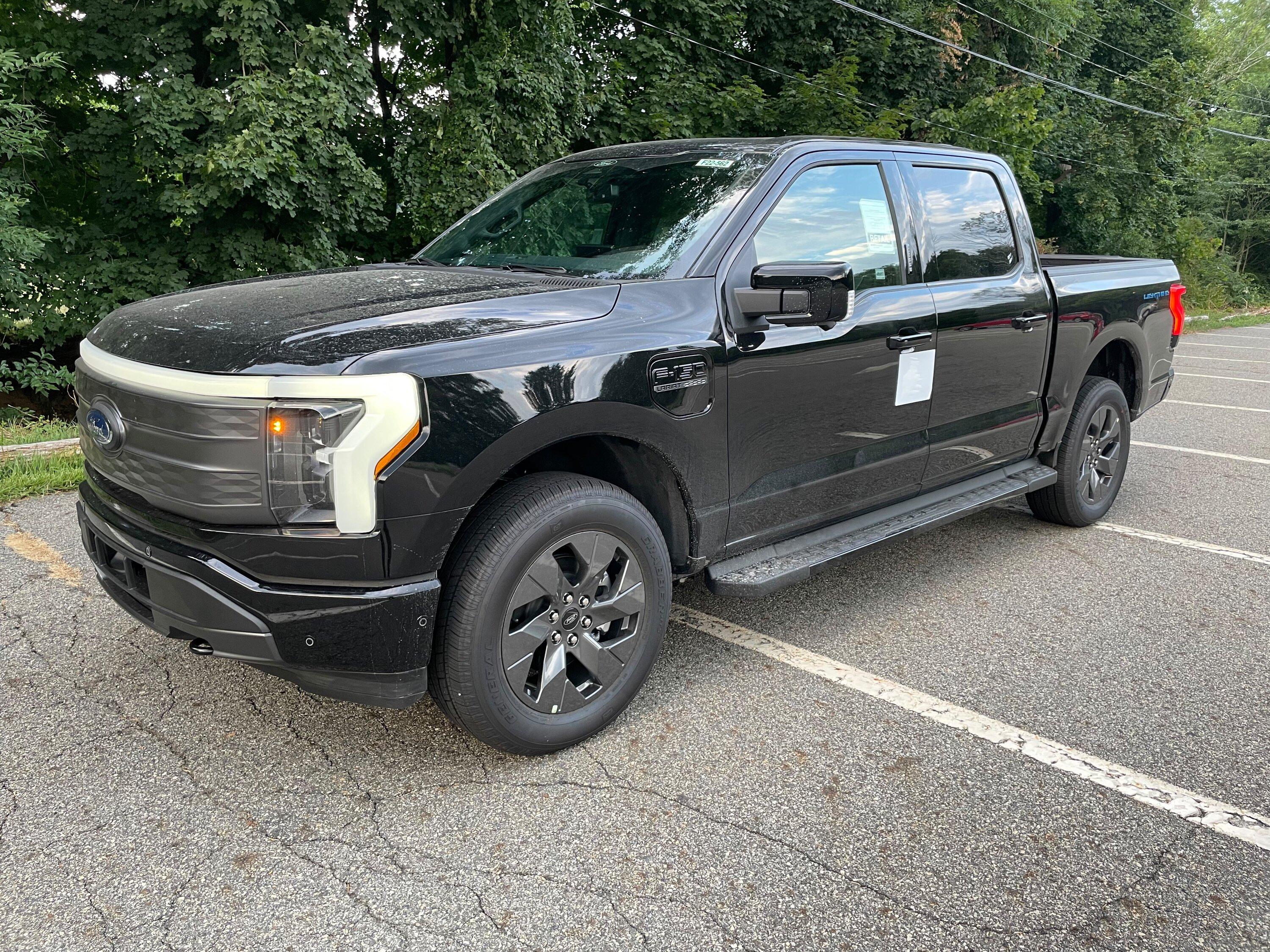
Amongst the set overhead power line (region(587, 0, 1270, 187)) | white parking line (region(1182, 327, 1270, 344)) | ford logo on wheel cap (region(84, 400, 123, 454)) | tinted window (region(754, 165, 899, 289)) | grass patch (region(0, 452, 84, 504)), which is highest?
overhead power line (region(587, 0, 1270, 187))

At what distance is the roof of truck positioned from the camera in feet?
12.2

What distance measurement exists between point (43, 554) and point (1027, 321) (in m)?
4.79

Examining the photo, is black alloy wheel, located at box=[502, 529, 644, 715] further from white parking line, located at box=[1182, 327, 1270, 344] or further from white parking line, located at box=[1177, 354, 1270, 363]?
white parking line, located at box=[1182, 327, 1270, 344]

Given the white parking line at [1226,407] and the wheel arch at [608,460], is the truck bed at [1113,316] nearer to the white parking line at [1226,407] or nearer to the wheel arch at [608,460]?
the wheel arch at [608,460]

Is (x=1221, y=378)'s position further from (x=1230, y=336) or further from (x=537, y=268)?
(x=537, y=268)

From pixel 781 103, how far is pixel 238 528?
→ 1652cm

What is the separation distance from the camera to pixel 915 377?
395cm

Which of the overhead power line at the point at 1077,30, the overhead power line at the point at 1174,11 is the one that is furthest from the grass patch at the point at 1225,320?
the overhead power line at the point at 1174,11

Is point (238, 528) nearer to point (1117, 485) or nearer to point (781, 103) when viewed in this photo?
point (1117, 485)

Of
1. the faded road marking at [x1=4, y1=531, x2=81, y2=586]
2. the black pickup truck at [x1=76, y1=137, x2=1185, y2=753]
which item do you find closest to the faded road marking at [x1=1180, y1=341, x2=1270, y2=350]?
the black pickup truck at [x1=76, y1=137, x2=1185, y2=753]

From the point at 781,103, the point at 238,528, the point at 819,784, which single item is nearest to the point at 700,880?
the point at 819,784

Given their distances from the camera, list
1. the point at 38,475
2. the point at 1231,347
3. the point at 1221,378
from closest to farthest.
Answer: the point at 38,475 < the point at 1221,378 < the point at 1231,347

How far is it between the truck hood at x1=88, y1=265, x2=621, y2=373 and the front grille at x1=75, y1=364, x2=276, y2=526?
0.11 metres

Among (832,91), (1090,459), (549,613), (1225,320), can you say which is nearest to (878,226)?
(549,613)
